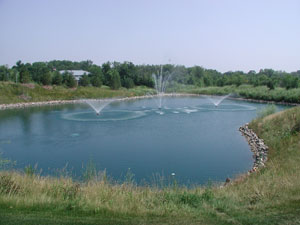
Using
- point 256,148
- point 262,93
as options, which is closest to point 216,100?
point 262,93

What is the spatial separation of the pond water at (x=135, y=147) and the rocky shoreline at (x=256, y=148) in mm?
393

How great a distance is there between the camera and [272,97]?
52062 mm

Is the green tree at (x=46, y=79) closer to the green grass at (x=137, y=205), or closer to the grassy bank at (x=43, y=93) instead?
the grassy bank at (x=43, y=93)

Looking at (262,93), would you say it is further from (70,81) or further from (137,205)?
(137,205)

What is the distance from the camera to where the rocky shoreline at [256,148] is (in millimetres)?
14041

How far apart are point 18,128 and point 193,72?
7467cm

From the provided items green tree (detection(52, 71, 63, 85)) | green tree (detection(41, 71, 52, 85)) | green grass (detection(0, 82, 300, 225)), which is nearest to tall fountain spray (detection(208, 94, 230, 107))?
green tree (detection(52, 71, 63, 85))

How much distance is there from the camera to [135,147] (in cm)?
1848

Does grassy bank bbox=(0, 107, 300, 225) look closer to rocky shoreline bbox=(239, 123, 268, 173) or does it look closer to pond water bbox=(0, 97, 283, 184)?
pond water bbox=(0, 97, 283, 184)

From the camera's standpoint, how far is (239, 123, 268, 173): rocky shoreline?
1404 cm

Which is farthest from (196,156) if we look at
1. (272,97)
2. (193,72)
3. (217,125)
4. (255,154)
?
(193,72)

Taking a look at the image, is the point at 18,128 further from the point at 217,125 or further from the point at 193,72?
the point at 193,72

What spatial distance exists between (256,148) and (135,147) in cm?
742

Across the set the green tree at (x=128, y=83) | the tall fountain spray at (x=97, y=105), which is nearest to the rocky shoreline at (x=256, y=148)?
the tall fountain spray at (x=97, y=105)
